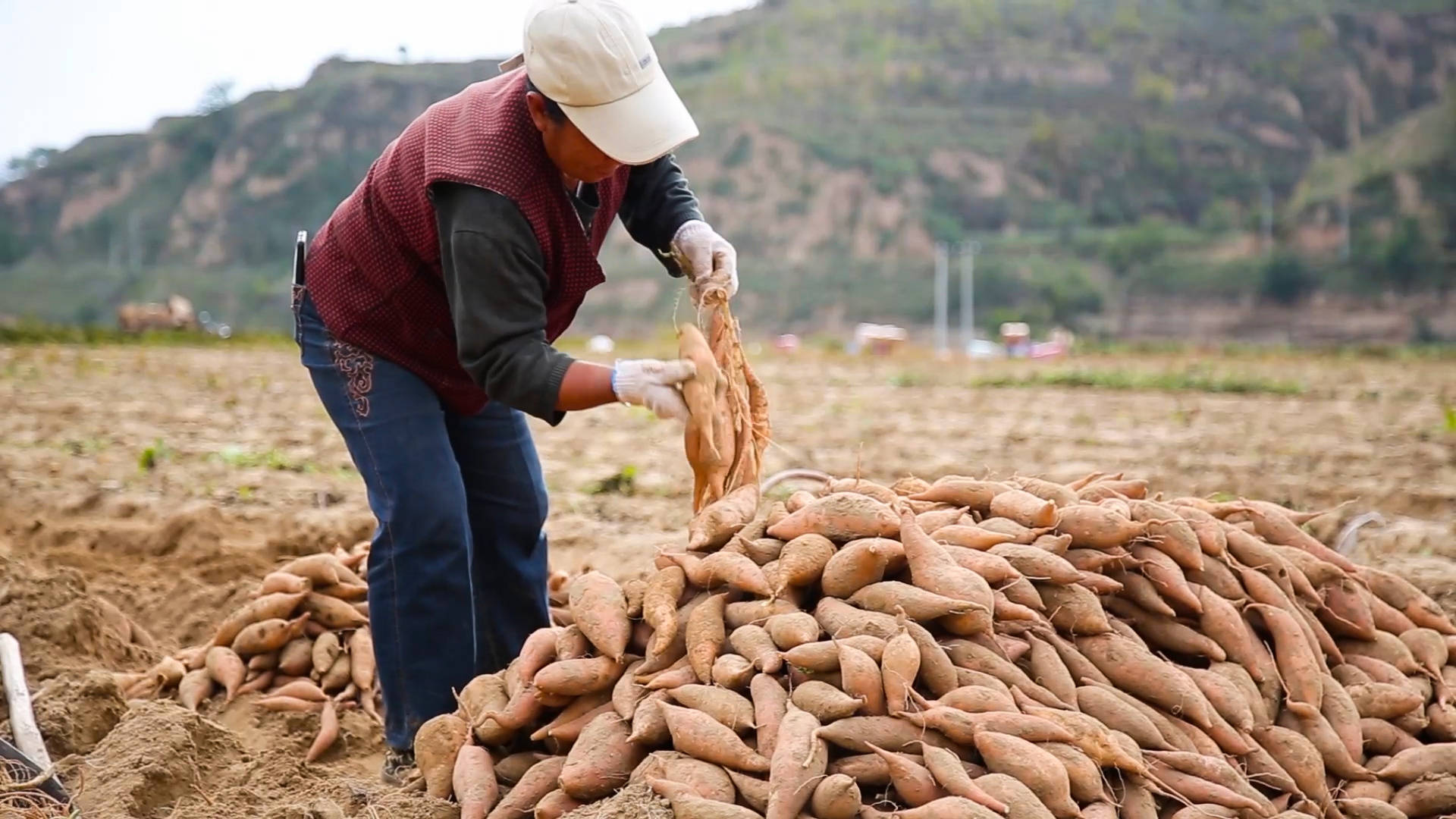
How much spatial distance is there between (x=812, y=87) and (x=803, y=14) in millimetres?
18485

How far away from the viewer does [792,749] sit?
2.54 m

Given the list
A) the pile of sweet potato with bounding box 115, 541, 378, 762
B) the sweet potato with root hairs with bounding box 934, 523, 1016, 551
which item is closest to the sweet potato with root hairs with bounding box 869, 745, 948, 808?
the sweet potato with root hairs with bounding box 934, 523, 1016, 551

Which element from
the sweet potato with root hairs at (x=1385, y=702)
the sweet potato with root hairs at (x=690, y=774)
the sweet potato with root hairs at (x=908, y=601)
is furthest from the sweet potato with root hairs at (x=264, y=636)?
the sweet potato with root hairs at (x=1385, y=702)

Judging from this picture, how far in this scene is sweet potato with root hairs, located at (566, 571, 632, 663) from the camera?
297 cm

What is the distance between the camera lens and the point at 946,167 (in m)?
68.2

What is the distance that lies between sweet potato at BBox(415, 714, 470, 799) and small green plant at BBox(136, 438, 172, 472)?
611 cm

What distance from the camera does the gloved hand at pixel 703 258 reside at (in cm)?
350

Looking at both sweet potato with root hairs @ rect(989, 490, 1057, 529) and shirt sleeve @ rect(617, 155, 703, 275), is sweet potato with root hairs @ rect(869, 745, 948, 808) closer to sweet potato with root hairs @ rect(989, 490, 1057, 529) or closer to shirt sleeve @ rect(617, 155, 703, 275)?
sweet potato with root hairs @ rect(989, 490, 1057, 529)

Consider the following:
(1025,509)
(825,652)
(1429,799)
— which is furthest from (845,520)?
(1429,799)

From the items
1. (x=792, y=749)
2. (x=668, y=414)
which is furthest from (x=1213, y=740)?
(x=668, y=414)

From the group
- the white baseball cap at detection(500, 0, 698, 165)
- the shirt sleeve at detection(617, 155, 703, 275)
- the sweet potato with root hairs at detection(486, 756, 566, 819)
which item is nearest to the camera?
the sweet potato with root hairs at detection(486, 756, 566, 819)

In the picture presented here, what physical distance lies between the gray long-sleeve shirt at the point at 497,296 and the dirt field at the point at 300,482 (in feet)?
3.38

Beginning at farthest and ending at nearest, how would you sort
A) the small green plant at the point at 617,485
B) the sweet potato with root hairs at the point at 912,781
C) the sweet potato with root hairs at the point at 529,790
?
the small green plant at the point at 617,485
the sweet potato with root hairs at the point at 529,790
the sweet potato with root hairs at the point at 912,781

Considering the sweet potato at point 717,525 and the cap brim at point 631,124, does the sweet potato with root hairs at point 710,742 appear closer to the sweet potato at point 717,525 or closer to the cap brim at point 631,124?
the sweet potato at point 717,525
